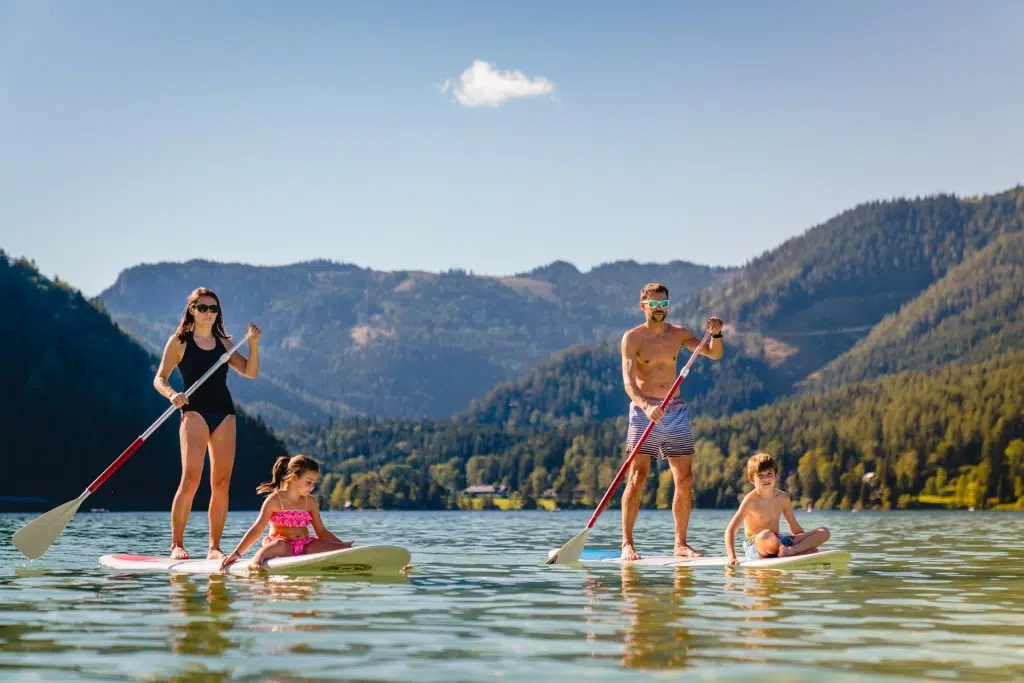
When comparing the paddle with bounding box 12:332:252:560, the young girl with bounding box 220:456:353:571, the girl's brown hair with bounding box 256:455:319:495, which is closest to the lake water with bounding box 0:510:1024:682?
the paddle with bounding box 12:332:252:560

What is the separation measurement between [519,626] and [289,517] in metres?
6.93

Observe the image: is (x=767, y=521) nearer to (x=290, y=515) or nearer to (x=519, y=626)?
(x=290, y=515)

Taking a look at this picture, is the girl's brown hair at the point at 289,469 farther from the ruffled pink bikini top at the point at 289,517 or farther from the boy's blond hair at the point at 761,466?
the boy's blond hair at the point at 761,466

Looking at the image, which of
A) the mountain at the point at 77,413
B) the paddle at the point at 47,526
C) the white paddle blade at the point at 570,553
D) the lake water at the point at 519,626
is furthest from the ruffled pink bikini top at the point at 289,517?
the mountain at the point at 77,413

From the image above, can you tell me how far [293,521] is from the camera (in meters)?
18.7

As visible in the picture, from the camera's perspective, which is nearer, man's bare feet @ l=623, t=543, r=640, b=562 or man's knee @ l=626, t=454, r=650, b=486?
man's bare feet @ l=623, t=543, r=640, b=562

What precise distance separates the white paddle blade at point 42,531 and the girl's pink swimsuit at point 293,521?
130 inches

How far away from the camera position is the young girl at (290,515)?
18391 millimetres

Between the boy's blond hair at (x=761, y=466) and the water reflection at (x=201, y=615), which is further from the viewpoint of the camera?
the boy's blond hair at (x=761, y=466)

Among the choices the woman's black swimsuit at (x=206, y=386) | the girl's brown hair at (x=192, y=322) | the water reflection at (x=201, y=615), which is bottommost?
the water reflection at (x=201, y=615)

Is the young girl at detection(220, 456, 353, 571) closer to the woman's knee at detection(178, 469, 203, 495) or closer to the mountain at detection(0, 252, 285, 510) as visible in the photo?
the woman's knee at detection(178, 469, 203, 495)

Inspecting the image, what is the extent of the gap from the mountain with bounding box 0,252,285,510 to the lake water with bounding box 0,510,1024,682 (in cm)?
12267

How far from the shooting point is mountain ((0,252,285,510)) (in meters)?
149

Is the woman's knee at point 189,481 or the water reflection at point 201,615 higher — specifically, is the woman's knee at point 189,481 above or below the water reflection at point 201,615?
above
